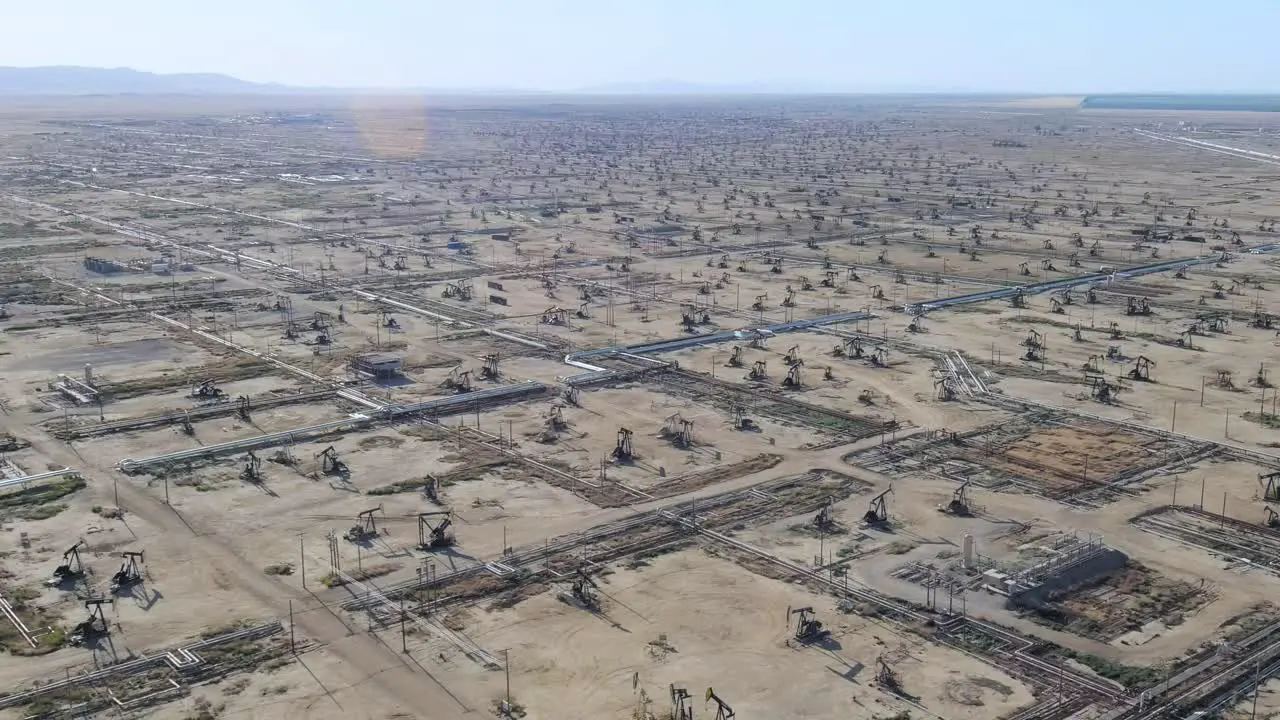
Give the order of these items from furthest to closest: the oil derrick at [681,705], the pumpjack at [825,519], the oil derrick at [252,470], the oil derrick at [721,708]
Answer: the oil derrick at [252,470] → the pumpjack at [825,519] → the oil derrick at [681,705] → the oil derrick at [721,708]

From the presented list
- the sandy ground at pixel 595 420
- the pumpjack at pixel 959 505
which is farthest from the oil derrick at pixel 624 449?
the pumpjack at pixel 959 505

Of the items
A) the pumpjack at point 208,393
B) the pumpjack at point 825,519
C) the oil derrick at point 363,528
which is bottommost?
the pumpjack at point 825,519

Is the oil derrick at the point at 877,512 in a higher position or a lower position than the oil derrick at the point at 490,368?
lower

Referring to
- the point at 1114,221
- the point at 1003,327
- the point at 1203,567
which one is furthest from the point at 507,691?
the point at 1114,221

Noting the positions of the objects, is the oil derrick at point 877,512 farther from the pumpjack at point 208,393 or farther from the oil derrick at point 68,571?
the pumpjack at point 208,393

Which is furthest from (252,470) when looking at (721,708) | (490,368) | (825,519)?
(721,708)

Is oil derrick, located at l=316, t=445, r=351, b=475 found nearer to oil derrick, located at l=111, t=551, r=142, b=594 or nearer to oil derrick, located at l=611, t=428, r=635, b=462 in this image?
oil derrick, located at l=111, t=551, r=142, b=594

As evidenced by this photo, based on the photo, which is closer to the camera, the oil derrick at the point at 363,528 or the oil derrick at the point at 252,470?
the oil derrick at the point at 363,528

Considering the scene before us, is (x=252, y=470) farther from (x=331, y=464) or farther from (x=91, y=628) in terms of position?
(x=91, y=628)
